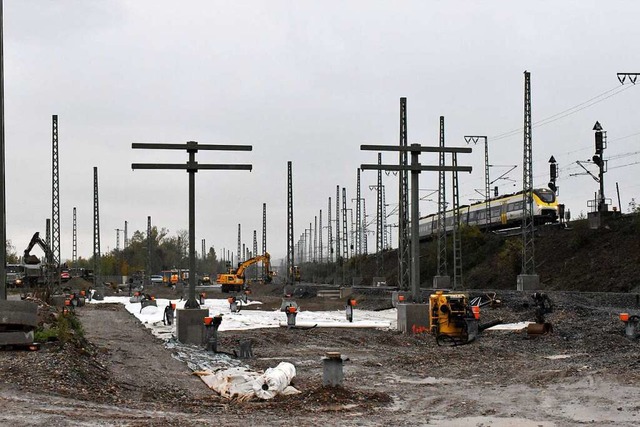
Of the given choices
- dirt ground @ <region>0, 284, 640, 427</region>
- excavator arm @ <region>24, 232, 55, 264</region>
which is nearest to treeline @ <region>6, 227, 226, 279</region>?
excavator arm @ <region>24, 232, 55, 264</region>

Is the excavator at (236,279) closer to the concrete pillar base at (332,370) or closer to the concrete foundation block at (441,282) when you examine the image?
the concrete foundation block at (441,282)

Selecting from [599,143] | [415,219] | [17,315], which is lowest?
[17,315]

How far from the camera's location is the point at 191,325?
1048 inches

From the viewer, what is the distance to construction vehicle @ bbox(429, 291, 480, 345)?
27.7 metres

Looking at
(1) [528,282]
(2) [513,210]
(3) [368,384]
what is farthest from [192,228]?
(2) [513,210]

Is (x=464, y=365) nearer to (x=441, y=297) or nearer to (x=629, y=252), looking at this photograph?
(x=441, y=297)

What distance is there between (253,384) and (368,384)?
335 cm

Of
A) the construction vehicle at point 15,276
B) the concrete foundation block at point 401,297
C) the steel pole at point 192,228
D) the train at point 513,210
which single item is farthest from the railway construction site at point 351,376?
the construction vehicle at point 15,276

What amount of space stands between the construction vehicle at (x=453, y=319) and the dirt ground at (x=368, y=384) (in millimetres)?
497

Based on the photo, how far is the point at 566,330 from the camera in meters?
28.7

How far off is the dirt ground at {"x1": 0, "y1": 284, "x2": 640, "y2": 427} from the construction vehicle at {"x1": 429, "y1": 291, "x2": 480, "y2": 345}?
1.63 feet

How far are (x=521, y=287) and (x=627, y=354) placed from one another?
28211 millimetres

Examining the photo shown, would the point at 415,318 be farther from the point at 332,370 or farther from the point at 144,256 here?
the point at 144,256

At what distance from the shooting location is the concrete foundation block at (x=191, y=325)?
2655cm
